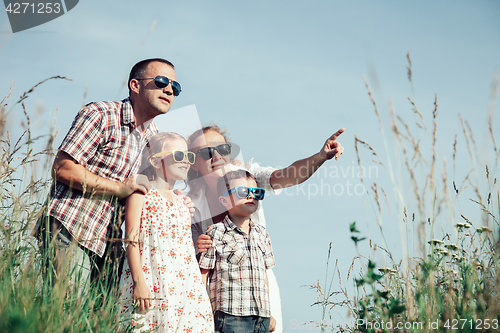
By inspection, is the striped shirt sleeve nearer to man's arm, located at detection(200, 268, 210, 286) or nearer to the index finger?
man's arm, located at detection(200, 268, 210, 286)

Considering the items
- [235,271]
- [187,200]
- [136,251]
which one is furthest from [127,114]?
[235,271]

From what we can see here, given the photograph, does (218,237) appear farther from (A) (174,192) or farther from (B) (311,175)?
(B) (311,175)

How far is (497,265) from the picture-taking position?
77.4 inches

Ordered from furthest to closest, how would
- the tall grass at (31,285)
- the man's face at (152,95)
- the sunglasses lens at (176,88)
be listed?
the sunglasses lens at (176,88) → the man's face at (152,95) → the tall grass at (31,285)

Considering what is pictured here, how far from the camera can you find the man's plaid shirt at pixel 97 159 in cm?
278

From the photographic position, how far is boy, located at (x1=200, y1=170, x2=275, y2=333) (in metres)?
3.11

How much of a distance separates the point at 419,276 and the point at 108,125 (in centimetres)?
253

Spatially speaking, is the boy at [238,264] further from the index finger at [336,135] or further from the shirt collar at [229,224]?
the index finger at [336,135]

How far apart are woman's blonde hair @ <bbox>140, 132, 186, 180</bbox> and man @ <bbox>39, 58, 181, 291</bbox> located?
0.22ft

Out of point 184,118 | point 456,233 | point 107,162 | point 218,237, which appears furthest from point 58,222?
point 456,233

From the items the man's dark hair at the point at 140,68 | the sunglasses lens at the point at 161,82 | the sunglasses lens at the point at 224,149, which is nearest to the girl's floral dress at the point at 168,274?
the sunglasses lens at the point at 224,149

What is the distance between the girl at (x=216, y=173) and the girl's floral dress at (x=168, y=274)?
0.42 meters

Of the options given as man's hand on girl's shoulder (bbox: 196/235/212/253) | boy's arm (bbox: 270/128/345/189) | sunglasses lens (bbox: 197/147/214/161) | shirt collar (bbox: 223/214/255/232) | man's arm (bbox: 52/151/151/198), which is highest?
sunglasses lens (bbox: 197/147/214/161)

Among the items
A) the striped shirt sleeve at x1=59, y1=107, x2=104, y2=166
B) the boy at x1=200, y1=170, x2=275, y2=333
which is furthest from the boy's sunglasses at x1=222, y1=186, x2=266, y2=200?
Result: the striped shirt sleeve at x1=59, y1=107, x2=104, y2=166
